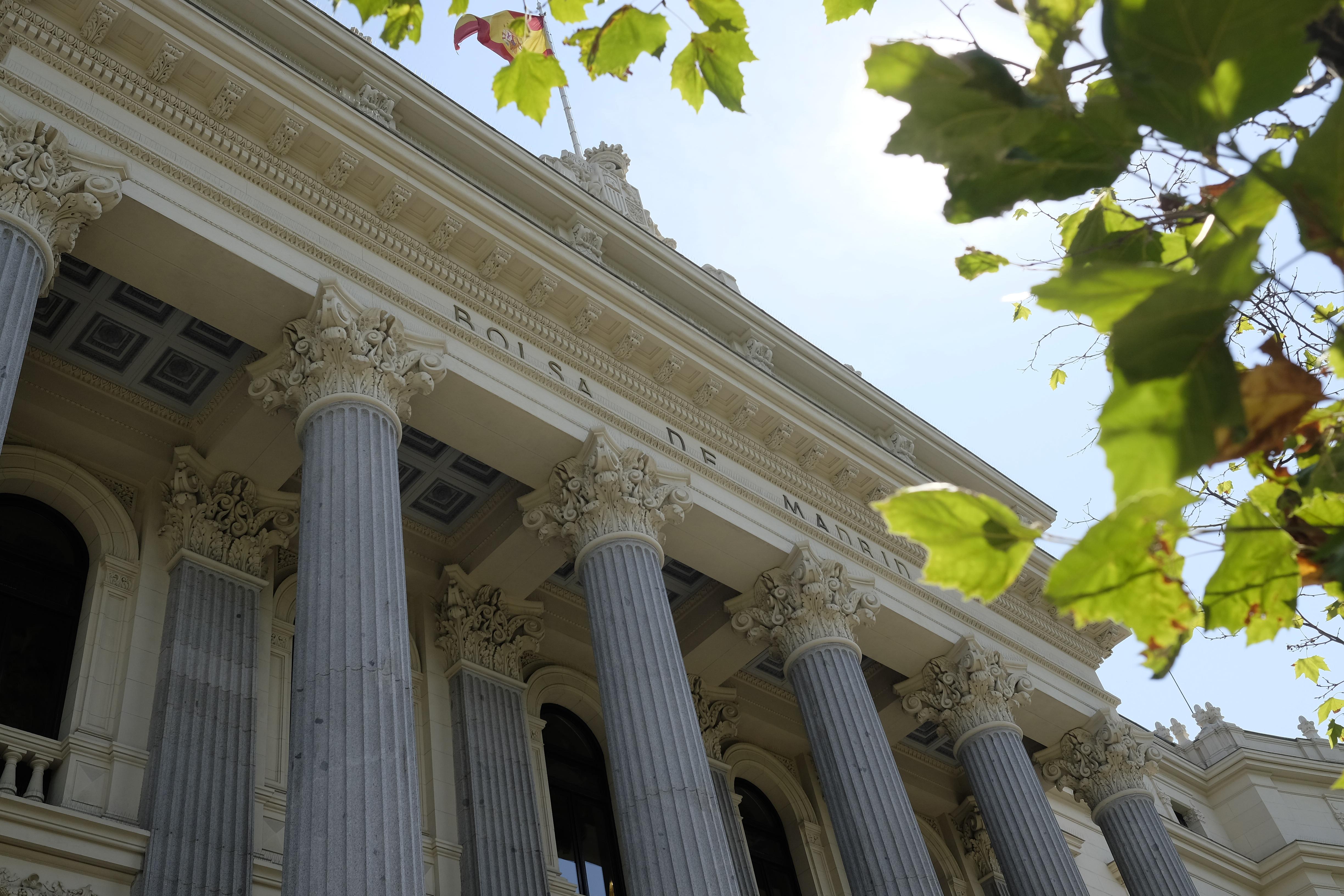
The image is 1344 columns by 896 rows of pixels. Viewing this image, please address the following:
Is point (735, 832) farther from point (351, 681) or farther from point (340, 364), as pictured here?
point (340, 364)

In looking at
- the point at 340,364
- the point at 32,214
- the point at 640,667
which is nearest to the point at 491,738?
the point at 640,667

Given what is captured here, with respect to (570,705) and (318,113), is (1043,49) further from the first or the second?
(570,705)

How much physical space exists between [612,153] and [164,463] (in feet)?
35.0

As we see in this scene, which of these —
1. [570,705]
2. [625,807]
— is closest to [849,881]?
[625,807]

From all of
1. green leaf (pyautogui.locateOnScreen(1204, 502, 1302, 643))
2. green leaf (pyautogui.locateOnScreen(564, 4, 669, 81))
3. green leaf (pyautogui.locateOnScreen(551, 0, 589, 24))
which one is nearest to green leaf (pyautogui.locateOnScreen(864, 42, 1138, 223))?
green leaf (pyautogui.locateOnScreen(1204, 502, 1302, 643))

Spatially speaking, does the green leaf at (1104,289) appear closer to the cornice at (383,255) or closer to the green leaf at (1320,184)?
the green leaf at (1320,184)

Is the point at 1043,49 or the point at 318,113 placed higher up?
the point at 318,113

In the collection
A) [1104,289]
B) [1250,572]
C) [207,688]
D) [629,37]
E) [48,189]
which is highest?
[48,189]

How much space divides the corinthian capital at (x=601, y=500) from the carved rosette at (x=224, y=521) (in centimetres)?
305

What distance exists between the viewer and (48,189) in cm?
1056

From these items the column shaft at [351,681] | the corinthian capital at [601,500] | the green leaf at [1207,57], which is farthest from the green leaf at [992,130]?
the corinthian capital at [601,500]

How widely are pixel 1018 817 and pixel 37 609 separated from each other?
42.9 ft

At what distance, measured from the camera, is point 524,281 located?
14.7 m

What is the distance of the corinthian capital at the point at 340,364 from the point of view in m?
12.1
